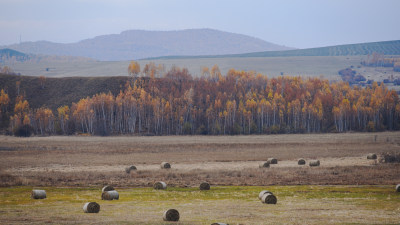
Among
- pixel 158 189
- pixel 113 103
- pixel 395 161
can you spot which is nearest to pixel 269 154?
pixel 395 161

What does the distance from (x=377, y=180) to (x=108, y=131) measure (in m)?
93.0

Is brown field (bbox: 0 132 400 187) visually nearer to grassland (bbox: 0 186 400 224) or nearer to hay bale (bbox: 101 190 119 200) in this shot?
grassland (bbox: 0 186 400 224)

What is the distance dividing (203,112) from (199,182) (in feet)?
330

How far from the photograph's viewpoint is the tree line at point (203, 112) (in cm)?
12900

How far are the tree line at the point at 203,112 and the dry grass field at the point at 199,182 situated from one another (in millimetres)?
53560

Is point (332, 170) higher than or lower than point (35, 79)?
lower

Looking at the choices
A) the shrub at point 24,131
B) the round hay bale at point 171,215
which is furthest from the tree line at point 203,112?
the round hay bale at point 171,215

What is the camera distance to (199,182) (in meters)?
44.0

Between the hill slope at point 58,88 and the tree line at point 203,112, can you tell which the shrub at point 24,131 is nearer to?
the tree line at point 203,112

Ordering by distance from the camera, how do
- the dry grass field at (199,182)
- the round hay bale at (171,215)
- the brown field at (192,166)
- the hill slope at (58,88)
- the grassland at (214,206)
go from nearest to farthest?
1. the round hay bale at (171,215)
2. the grassland at (214,206)
3. the dry grass field at (199,182)
4. the brown field at (192,166)
5. the hill slope at (58,88)

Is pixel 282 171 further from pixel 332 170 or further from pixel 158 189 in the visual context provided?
pixel 158 189

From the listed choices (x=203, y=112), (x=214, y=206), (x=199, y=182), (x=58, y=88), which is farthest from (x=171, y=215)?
(x=58, y=88)

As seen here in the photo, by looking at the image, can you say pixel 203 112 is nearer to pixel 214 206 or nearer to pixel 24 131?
pixel 24 131

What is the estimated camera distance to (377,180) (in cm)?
4422
